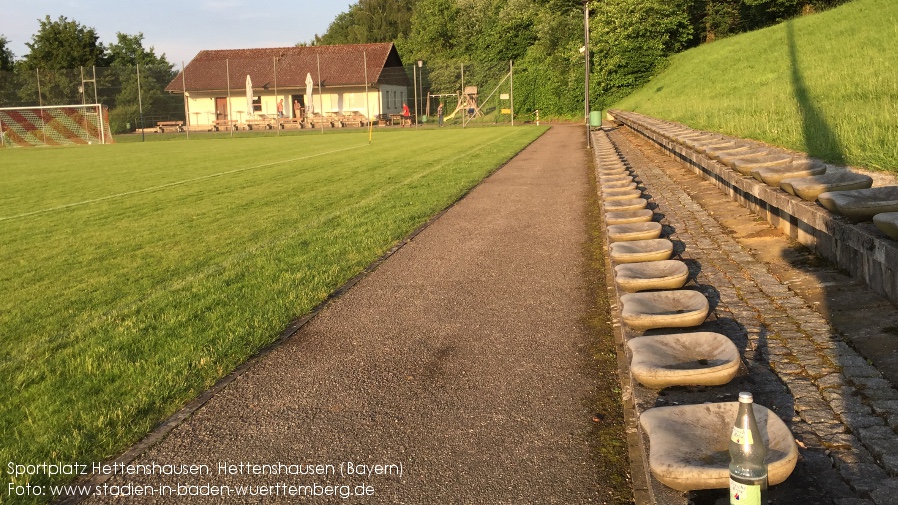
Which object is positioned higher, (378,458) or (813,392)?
(813,392)

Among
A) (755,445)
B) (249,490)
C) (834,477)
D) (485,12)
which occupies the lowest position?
(249,490)

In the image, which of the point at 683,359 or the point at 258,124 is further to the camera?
the point at 258,124

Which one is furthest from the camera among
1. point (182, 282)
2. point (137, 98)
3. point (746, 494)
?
point (137, 98)

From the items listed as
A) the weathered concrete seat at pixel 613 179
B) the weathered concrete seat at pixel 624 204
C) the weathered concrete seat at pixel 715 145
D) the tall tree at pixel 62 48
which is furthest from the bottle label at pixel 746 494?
the tall tree at pixel 62 48

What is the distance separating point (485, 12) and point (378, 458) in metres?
69.0

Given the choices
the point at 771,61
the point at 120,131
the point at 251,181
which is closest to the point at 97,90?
the point at 120,131

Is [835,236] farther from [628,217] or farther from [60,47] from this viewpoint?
[60,47]

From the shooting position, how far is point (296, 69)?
189 ft

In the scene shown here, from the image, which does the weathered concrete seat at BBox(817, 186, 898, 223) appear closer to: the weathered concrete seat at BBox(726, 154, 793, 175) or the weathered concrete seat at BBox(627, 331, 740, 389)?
the weathered concrete seat at BBox(627, 331, 740, 389)

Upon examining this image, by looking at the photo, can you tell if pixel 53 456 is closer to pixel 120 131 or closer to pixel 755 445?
pixel 755 445

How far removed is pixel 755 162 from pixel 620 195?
2.04 metres

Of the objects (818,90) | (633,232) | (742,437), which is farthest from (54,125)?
(742,437)

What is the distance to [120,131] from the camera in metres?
48.8

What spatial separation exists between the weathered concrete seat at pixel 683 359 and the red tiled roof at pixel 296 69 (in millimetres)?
50829
